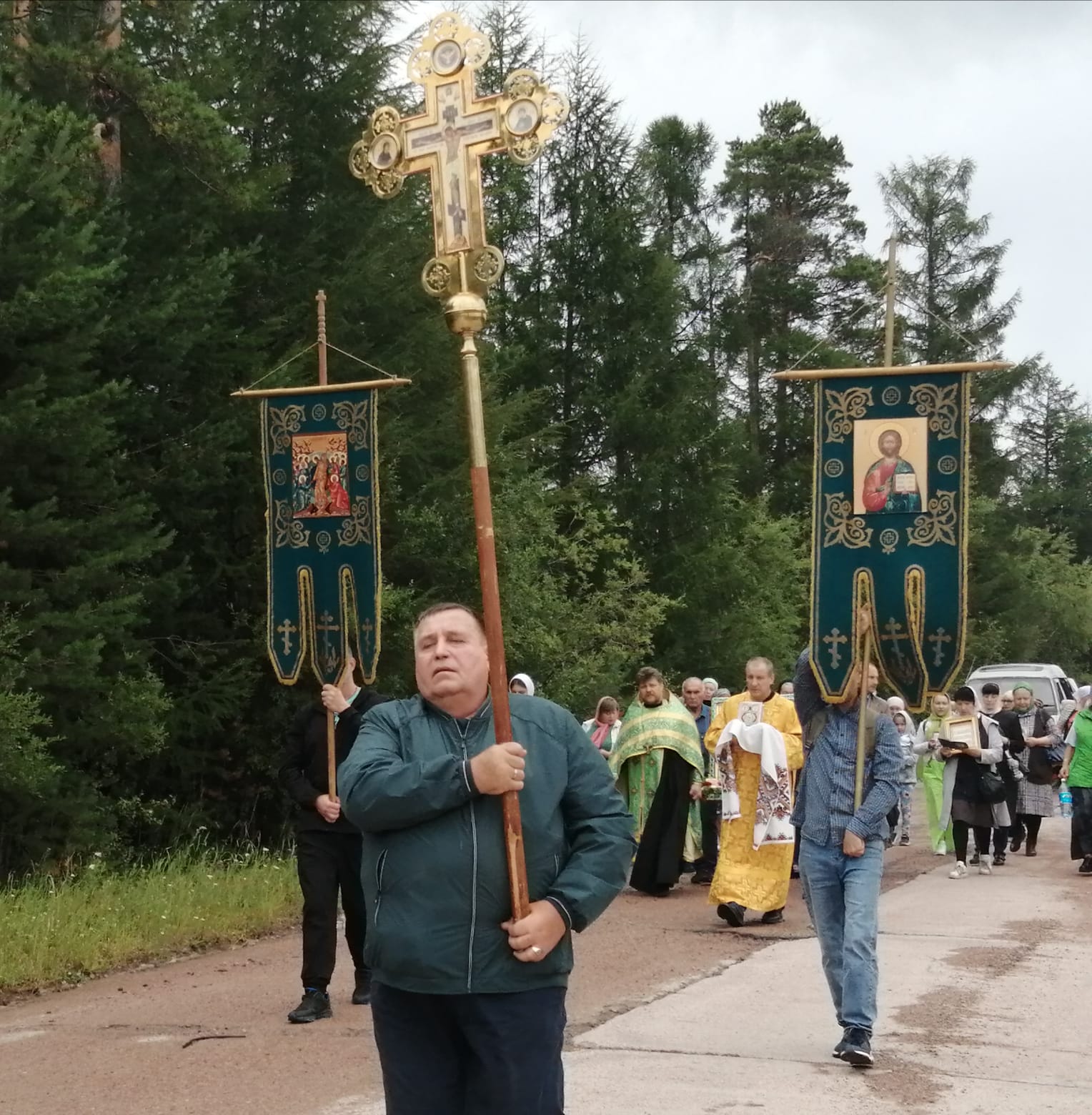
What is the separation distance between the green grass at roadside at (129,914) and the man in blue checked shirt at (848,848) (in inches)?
182

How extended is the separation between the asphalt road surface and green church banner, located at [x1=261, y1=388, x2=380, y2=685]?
1941 mm

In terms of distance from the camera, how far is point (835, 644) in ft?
29.5

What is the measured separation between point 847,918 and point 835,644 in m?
1.67

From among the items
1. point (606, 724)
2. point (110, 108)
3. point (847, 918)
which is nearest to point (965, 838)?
point (606, 724)

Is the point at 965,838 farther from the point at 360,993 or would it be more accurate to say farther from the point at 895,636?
the point at 360,993

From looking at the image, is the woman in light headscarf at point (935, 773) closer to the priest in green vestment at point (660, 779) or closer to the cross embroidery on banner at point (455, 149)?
the priest in green vestment at point (660, 779)

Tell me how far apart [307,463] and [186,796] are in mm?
8916

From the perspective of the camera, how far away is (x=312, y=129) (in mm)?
20984

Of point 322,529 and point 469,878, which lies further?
point 322,529

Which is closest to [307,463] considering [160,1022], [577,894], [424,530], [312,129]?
[160,1022]

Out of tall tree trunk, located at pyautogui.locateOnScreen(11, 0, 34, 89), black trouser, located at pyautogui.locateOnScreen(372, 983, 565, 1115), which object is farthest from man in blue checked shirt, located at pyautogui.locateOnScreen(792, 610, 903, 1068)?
tall tree trunk, located at pyautogui.locateOnScreen(11, 0, 34, 89)

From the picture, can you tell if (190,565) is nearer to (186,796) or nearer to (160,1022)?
(186,796)

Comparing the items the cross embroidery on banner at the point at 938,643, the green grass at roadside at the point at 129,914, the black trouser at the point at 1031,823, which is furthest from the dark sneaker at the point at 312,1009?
the black trouser at the point at 1031,823

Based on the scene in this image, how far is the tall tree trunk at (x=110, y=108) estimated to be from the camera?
1827 cm
